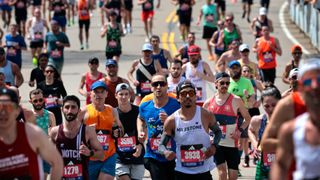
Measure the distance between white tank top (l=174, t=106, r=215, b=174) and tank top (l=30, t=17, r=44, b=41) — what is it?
1581 cm

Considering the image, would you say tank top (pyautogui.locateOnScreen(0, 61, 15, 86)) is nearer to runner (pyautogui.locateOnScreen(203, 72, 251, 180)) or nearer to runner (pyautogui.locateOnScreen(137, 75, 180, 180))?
runner (pyautogui.locateOnScreen(203, 72, 251, 180))

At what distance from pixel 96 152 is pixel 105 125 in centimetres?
161

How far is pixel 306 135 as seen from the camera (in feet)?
23.6

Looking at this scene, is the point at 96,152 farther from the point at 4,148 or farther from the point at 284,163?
the point at 284,163

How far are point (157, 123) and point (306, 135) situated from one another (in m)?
6.07

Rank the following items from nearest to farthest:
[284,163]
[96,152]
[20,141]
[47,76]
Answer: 1. [284,163]
2. [20,141]
3. [96,152]
4. [47,76]

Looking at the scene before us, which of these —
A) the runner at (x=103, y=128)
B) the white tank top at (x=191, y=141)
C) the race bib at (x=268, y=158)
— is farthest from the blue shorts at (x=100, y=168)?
the race bib at (x=268, y=158)

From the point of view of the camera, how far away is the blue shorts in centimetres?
1280


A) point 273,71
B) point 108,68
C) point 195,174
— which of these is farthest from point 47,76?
point 273,71

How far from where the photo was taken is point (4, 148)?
852 centimetres

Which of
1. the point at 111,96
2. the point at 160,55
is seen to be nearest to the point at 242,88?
the point at 111,96

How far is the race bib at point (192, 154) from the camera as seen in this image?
11.7 meters

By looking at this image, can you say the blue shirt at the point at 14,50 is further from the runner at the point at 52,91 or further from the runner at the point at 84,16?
the runner at the point at 84,16

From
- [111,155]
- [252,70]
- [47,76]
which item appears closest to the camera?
[111,155]
